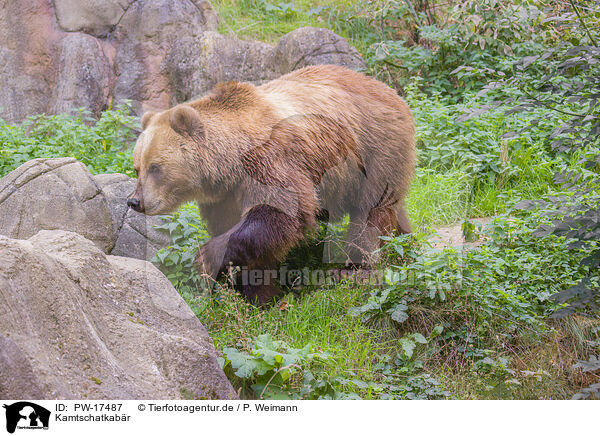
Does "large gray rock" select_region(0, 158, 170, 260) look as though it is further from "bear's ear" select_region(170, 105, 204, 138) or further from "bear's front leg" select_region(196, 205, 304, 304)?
"bear's ear" select_region(170, 105, 204, 138)

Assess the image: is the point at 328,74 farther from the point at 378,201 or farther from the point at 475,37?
the point at 475,37

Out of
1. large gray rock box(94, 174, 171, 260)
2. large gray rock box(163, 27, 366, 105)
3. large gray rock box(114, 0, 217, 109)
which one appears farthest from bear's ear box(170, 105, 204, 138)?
large gray rock box(114, 0, 217, 109)

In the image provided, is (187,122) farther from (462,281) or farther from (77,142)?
(77,142)

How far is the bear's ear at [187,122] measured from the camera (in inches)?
171

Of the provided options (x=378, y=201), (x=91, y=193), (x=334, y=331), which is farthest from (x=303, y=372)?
(x=91, y=193)

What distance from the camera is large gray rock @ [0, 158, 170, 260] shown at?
5.10 meters

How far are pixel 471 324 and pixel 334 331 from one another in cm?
94

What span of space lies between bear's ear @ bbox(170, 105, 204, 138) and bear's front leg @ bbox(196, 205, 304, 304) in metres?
0.74

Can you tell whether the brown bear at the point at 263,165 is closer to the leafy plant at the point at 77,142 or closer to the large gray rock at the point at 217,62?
the leafy plant at the point at 77,142

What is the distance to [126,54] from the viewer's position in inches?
358

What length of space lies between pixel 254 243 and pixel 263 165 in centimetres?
60

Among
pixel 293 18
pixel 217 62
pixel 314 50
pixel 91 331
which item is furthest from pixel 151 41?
pixel 91 331

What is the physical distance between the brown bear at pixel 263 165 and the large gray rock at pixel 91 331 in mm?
1140

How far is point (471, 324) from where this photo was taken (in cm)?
390
